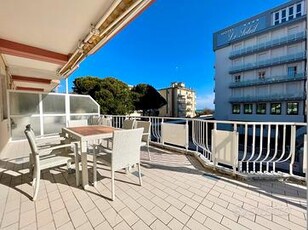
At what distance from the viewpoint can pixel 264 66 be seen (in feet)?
73.2

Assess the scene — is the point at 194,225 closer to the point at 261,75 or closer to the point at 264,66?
the point at 264,66

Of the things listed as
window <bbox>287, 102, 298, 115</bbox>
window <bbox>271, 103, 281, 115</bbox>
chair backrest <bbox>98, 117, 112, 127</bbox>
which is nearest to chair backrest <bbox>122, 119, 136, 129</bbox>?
chair backrest <bbox>98, 117, 112, 127</bbox>

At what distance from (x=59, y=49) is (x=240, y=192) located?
4.46 metres

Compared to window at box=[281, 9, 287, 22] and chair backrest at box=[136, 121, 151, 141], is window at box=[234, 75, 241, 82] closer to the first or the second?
window at box=[281, 9, 287, 22]

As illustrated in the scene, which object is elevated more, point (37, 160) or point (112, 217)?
point (37, 160)

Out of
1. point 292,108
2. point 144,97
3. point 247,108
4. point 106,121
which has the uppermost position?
point 144,97

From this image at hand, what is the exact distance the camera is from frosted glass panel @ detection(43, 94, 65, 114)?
604 cm

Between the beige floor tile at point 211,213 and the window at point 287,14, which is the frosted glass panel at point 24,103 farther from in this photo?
the window at point 287,14

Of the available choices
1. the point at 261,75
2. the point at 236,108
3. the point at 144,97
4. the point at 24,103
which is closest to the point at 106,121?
the point at 24,103

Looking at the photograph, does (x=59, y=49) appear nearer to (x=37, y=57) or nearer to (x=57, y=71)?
(x=37, y=57)

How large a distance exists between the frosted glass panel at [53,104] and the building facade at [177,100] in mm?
31628

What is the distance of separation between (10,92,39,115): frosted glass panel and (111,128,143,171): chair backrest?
523cm

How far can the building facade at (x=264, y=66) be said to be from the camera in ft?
64.8

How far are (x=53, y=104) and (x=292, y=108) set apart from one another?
2427 centimetres
